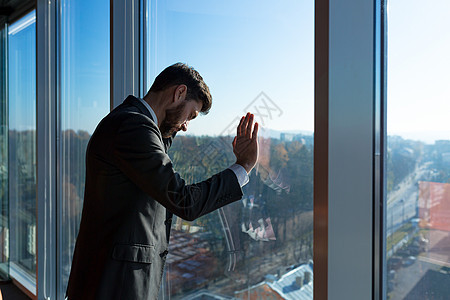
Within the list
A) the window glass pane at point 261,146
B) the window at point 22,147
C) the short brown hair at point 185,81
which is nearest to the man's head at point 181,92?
the short brown hair at point 185,81

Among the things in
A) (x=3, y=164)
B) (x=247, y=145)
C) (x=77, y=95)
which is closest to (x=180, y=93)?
(x=247, y=145)

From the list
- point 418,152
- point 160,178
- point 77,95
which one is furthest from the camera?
point 77,95

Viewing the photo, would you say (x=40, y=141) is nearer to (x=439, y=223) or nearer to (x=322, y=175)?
(x=322, y=175)

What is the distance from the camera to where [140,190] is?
1257 millimetres

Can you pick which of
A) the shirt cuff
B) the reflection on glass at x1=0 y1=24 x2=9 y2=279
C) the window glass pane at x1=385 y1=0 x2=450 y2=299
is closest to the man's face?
the shirt cuff

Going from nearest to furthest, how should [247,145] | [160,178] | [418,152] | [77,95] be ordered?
[418,152] → [160,178] → [247,145] → [77,95]

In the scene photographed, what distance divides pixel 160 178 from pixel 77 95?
1.81 metres

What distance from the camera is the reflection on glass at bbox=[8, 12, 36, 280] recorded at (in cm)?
356

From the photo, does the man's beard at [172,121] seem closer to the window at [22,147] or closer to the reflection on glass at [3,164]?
the window at [22,147]

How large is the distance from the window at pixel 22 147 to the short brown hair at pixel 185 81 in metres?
2.60

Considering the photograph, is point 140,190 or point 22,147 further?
point 22,147

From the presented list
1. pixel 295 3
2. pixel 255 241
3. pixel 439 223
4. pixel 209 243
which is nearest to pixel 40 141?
pixel 209 243

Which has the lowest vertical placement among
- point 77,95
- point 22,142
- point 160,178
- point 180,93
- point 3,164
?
point 3,164

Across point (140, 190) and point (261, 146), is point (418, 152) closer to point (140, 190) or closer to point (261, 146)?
point (261, 146)
